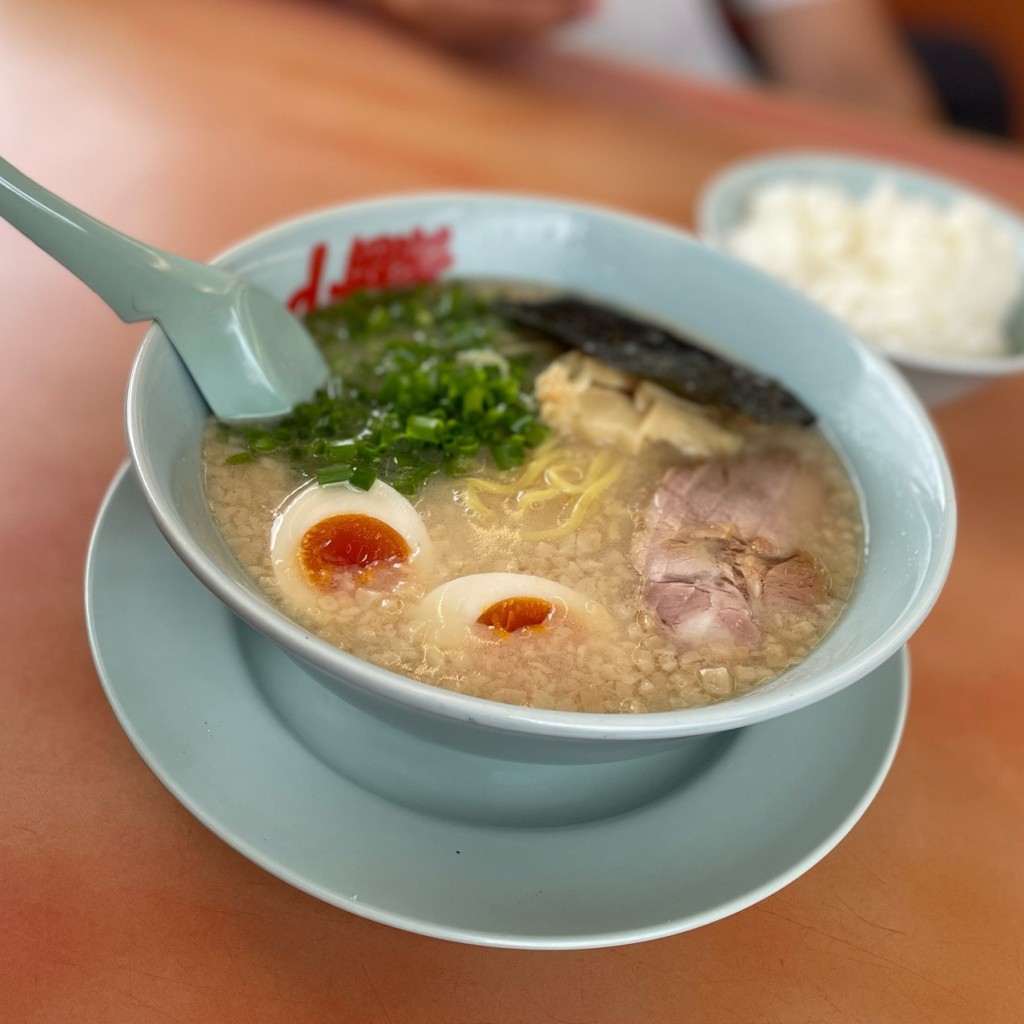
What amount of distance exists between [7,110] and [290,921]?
186 cm

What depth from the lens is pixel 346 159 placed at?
2008mm

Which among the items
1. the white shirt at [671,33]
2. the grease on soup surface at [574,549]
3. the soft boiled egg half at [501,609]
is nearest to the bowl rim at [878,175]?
the grease on soup surface at [574,549]

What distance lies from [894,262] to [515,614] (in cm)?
118

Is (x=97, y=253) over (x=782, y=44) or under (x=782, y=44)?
over

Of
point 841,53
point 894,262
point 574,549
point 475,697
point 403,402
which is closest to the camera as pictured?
point 475,697

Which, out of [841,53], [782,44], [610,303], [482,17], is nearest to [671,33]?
[782,44]

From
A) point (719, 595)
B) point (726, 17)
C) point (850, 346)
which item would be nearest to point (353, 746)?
point (719, 595)

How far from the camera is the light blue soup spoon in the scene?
0.93 m

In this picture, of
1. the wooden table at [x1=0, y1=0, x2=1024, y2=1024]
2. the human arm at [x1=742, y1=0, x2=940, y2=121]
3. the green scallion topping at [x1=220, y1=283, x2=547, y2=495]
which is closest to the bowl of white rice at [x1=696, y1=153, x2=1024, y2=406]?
the wooden table at [x1=0, y1=0, x2=1024, y2=1024]

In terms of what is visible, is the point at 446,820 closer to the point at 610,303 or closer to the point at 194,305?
the point at 194,305

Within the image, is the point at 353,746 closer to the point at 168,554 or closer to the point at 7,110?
the point at 168,554

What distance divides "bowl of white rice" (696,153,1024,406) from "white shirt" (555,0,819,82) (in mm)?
1161

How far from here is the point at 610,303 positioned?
1.50 meters

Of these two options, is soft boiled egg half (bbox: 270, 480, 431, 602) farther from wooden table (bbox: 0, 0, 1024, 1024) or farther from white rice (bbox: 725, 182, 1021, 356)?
white rice (bbox: 725, 182, 1021, 356)
